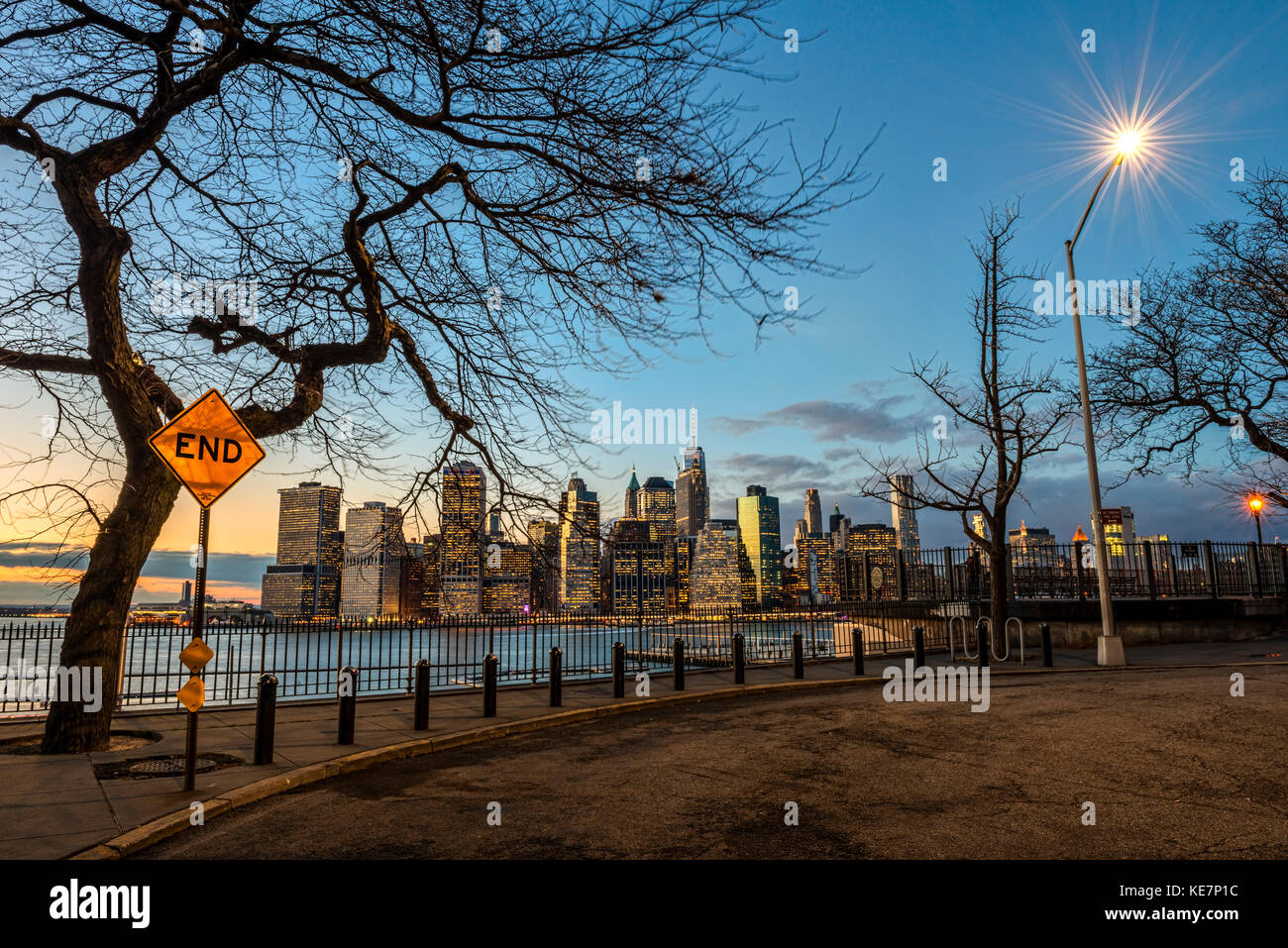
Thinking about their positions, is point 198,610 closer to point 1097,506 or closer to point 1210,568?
point 1097,506

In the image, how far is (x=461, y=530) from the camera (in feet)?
35.7

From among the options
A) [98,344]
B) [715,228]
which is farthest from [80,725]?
[715,228]

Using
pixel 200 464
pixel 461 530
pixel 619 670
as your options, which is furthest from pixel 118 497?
pixel 619 670

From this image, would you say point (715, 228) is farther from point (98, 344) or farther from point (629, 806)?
point (98, 344)

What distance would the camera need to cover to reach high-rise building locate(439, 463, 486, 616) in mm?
10867

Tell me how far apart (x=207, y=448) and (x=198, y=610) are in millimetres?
1631

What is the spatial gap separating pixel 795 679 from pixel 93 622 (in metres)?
13.1

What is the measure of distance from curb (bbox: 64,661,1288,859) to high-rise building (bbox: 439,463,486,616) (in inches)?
76.7

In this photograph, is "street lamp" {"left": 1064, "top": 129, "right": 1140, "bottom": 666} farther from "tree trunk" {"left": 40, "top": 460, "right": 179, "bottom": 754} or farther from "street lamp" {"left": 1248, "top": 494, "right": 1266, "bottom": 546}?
"tree trunk" {"left": 40, "top": 460, "right": 179, "bottom": 754}

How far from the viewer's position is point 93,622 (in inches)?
379

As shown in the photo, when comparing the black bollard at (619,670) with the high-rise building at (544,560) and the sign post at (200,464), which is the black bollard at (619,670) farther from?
the sign post at (200,464)

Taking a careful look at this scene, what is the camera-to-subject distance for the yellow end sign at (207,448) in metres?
7.62

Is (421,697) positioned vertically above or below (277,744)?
above

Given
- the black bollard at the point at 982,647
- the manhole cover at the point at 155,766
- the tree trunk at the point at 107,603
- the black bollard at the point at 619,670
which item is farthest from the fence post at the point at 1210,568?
the tree trunk at the point at 107,603
